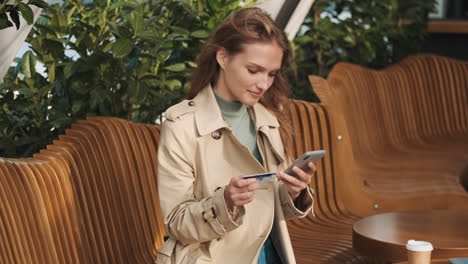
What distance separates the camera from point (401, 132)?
6.87m

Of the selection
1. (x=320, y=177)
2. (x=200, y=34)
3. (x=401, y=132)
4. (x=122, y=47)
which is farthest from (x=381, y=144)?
(x=122, y=47)

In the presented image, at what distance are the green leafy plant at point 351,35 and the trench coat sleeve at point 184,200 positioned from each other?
3.33 metres

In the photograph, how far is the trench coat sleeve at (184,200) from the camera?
2.81 m

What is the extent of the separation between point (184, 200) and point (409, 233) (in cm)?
139

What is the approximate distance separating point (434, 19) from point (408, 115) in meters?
2.38

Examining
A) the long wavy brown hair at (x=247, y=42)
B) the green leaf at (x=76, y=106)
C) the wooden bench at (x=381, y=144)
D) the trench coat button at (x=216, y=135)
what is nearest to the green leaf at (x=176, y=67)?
the green leaf at (x=76, y=106)

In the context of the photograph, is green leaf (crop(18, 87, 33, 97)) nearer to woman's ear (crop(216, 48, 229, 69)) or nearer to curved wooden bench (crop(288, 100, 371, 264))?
woman's ear (crop(216, 48, 229, 69))

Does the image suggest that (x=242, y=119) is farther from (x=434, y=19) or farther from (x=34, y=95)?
(x=434, y=19)

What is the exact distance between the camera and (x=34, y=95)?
387cm

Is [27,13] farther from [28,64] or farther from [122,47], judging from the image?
[122,47]

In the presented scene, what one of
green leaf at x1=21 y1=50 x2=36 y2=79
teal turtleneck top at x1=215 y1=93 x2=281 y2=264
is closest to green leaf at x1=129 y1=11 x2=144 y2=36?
green leaf at x1=21 y1=50 x2=36 y2=79

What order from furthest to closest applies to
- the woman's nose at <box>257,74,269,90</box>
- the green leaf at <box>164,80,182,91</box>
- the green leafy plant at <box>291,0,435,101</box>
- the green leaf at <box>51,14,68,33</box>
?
the green leafy plant at <box>291,0,435,101</box>
the green leaf at <box>164,80,182,91</box>
the green leaf at <box>51,14,68,33</box>
the woman's nose at <box>257,74,269,90</box>

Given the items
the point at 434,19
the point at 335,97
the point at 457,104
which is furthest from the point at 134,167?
the point at 434,19

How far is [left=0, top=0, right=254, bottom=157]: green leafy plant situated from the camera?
3848 mm
